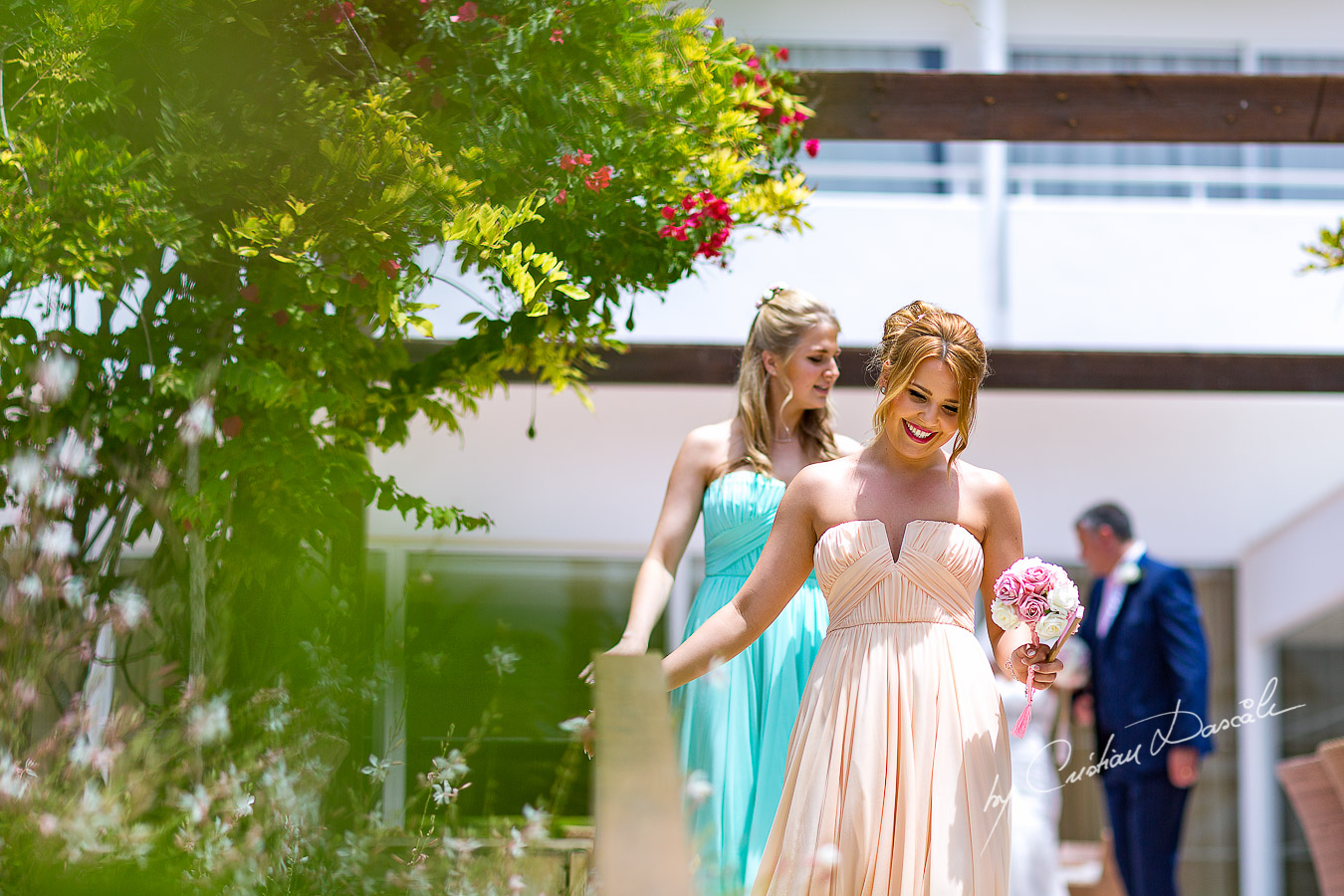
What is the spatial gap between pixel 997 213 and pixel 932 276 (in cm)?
63

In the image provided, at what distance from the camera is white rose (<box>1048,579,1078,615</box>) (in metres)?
2.36

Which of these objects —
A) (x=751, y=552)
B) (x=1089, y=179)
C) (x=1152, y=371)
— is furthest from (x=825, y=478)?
(x=1089, y=179)

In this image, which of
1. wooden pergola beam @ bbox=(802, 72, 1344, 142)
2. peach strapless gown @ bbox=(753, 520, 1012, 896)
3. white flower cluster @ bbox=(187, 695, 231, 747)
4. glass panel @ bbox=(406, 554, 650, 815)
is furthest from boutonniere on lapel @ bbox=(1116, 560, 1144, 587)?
white flower cluster @ bbox=(187, 695, 231, 747)

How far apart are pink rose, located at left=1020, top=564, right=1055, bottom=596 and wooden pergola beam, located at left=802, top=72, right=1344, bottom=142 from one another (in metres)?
2.39

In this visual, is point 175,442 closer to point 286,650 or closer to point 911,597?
point 286,650

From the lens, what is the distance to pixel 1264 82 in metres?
4.59

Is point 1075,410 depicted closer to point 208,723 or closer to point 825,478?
point 825,478

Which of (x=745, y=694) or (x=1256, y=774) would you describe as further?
(x=1256, y=774)

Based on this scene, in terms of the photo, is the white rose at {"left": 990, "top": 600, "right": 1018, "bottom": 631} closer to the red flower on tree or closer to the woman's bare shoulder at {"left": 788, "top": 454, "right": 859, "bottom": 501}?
the woman's bare shoulder at {"left": 788, "top": 454, "right": 859, "bottom": 501}

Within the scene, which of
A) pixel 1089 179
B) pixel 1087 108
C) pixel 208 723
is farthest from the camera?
pixel 1089 179

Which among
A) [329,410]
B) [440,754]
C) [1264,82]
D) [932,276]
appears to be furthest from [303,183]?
[932,276]

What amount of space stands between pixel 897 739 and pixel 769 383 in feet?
3.93

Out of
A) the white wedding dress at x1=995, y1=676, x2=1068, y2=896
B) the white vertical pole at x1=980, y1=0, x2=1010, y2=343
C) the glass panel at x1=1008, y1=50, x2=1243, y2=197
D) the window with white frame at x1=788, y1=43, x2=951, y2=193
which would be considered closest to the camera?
the white wedding dress at x1=995, y1=676, x2=1068, y2=896

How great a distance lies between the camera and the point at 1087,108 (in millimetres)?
4645
